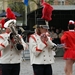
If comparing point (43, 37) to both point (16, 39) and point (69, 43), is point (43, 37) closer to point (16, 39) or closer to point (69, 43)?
point (16, 39)

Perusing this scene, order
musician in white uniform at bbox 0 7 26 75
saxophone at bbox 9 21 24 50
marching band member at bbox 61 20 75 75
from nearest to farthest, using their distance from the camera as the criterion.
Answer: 1. saxophone at bbox 9 21 24 50
2. musician in white uniform at bbox 0 7 26 75
3. marching band member at bbox 61 20 75 75

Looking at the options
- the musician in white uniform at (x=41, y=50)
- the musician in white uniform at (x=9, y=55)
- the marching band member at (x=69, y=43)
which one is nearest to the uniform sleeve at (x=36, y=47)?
the musician in white uniform at (x=41, y=50)

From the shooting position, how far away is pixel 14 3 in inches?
1447

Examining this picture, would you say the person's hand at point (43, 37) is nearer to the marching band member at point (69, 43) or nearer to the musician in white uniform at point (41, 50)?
the musician in white uniform at point (41, 50)

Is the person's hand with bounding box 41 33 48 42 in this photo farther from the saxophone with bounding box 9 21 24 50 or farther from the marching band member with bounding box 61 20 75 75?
the marching band member with bounding box 61 20 75 75

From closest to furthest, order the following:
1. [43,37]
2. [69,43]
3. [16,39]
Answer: [16,39], [43,37], [69,43]

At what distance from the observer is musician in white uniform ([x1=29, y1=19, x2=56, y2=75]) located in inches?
223

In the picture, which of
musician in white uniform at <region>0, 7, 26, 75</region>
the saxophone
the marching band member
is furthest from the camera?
the marching band member

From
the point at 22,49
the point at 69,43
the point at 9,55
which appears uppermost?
the point at 22,49

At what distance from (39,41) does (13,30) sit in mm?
529

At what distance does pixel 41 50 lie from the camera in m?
5.65

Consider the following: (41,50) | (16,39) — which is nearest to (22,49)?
(16,39)

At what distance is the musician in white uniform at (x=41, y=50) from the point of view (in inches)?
223

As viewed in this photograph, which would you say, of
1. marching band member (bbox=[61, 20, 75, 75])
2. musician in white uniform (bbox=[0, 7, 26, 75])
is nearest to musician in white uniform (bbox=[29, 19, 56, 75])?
musician in white uniform (bbox=[0, 7, 26, 75])
